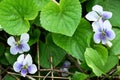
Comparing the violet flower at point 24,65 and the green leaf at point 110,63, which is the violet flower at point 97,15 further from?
the violet flower at point 24,65

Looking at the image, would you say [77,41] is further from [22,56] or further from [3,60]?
[3,60]

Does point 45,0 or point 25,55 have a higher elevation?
point 45,0

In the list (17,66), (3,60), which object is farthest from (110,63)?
(3,60)

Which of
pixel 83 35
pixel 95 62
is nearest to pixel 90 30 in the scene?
pixel 83 35

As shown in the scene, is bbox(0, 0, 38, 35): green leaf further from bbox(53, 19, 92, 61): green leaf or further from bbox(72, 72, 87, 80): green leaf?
bbox(72, 72, 87, 80): green leaf

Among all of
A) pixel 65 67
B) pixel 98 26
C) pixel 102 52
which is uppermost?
pixel 98 26

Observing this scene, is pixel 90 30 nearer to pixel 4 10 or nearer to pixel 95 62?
pixel 95 62

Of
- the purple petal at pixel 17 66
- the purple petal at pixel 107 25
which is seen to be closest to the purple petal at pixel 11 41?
the purple petal at pixel 17 66
